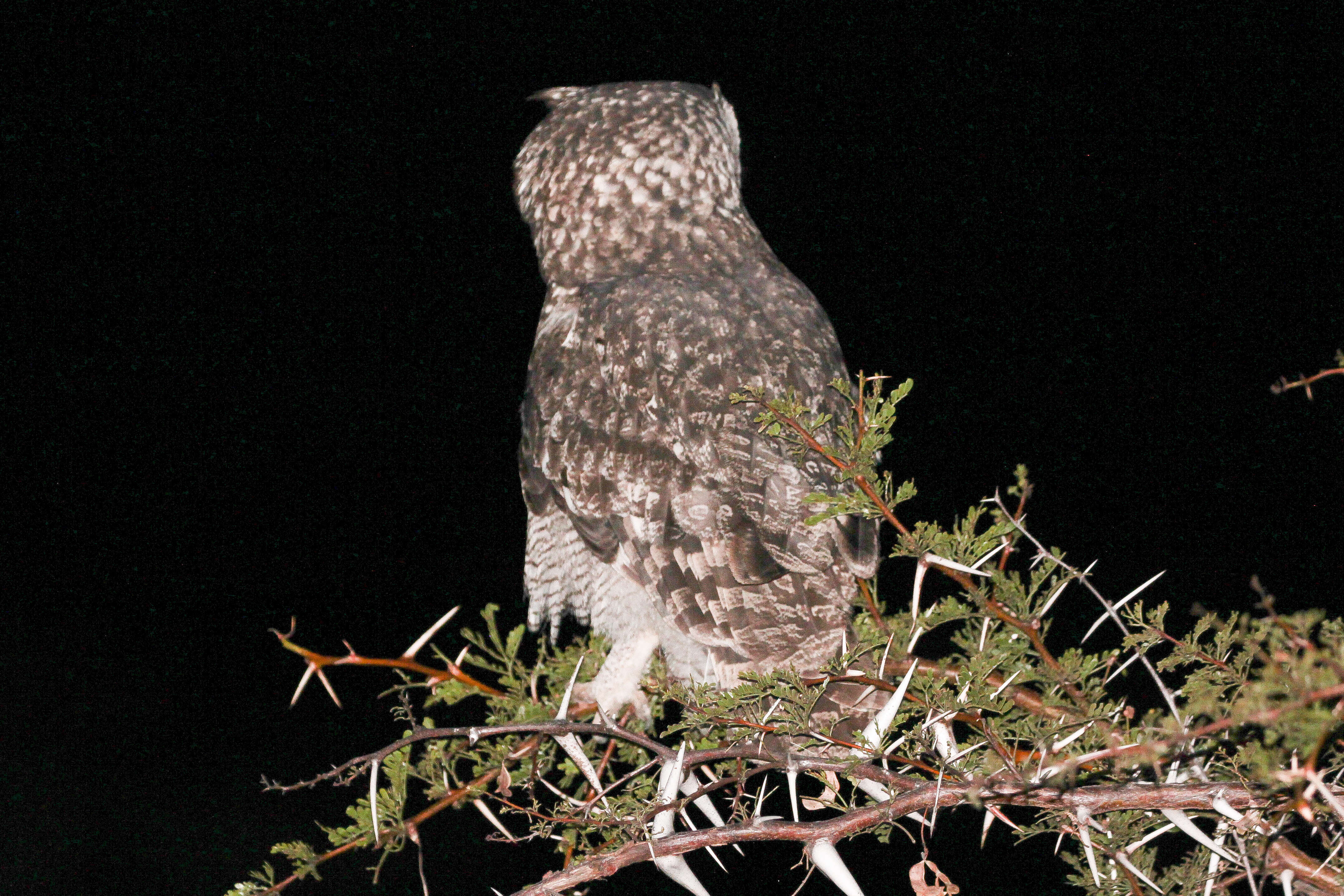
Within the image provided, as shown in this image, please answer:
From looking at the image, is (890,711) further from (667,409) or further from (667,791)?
(667,409)

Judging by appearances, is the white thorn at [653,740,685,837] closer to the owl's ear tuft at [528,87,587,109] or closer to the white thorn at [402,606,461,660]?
the white thorn at [402,606,461,660]

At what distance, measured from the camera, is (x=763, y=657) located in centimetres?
163

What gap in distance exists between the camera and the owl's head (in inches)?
81.7

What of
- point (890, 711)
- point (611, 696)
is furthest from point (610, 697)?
point (890, 711)

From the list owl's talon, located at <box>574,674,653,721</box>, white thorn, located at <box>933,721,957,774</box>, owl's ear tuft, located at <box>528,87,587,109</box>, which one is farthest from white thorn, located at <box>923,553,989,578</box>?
owl's ear tuft, located at <box>528,87,587,109</box>

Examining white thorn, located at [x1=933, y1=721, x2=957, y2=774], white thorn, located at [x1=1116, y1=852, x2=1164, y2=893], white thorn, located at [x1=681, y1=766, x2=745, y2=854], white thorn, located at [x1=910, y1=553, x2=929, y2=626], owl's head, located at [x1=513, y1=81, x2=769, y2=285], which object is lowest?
white thorn, located at [x1=681, y1=766, x2=745, y2=854]

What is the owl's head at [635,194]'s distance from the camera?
208 centimetres

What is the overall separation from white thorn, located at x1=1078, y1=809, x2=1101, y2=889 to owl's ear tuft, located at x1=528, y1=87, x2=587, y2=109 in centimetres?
177

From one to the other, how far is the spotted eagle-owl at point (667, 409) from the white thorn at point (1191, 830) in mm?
627

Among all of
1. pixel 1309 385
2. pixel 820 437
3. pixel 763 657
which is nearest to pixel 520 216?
pixel 820 437

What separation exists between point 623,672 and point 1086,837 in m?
0.96

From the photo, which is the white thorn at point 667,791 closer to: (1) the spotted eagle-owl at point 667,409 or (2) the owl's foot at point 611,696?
(1) the spotted eagle-owl at point 667,409

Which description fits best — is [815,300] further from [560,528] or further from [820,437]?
[560,528]

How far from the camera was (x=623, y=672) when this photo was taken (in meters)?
1.90
